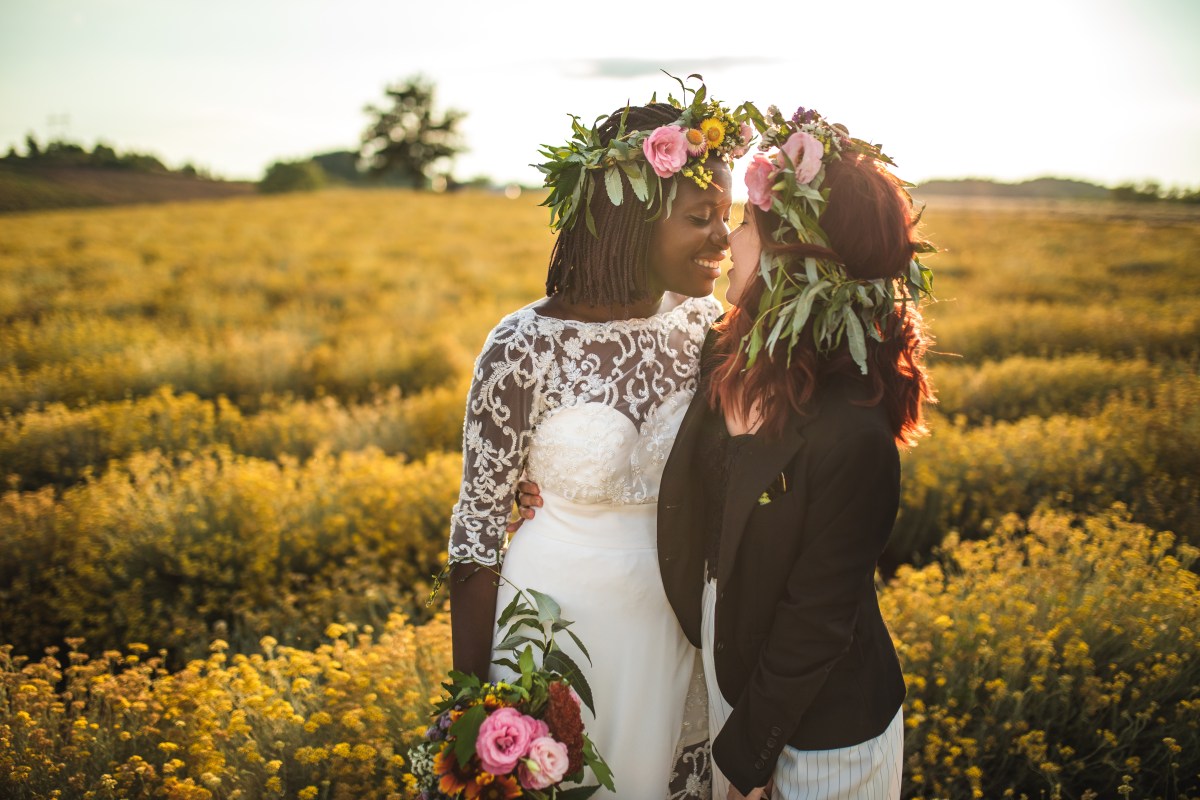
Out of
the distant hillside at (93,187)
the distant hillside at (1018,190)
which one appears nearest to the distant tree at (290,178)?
the distant hillside at (93,187)

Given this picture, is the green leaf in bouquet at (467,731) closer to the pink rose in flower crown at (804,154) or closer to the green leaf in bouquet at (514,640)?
the green leaf in bouquet at (514,640)

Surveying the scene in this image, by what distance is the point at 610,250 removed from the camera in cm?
212

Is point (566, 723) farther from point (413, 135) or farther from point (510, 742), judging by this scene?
point (413, 135)

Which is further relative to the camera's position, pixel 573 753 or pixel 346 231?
pixel 346 231

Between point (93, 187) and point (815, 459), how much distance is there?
3530 cm

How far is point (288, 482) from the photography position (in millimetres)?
4836

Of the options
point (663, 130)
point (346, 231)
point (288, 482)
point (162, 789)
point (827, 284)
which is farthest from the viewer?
point (346, 231)

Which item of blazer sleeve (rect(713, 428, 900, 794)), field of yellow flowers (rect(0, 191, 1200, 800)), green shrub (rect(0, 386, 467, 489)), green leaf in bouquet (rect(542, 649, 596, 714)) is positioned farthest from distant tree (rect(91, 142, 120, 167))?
blazer sleeve (rect(713, 428, 900, 794))

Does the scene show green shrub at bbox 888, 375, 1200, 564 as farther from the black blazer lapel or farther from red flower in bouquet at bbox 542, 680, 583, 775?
red flower in bouquet at bbox 542, 680, 583, 775

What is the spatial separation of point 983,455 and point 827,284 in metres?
4.45

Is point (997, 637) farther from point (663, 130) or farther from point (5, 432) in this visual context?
point (5, 432)

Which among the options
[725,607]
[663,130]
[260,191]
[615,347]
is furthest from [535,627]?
[260,191]

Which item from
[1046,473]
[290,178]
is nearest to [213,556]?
[1046,473]

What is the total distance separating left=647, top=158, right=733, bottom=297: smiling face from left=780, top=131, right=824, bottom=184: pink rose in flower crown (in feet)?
1.30
